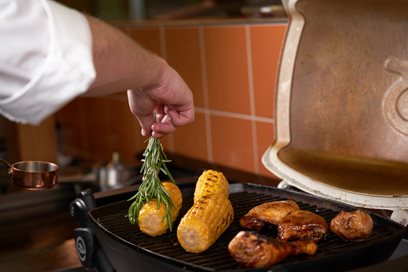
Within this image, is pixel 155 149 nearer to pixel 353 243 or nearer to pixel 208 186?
pixel 208 186

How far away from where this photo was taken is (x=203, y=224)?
3.66 ft

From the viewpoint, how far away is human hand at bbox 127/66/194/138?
1132 millimetres

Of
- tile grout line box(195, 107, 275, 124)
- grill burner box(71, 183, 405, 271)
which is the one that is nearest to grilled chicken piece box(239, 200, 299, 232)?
grill burner box(71, 183, 405, 271)

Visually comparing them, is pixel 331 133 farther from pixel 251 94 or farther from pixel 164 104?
pixel 251 94

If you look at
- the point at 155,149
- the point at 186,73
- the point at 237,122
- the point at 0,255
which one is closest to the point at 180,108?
the point at 155,149

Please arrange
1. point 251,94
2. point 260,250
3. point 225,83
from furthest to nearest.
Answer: point 225,83 < point 251,94 < point 260,250

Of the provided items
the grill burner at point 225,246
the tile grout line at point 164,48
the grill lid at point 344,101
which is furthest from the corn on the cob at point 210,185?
the tile grout line at point 164,48

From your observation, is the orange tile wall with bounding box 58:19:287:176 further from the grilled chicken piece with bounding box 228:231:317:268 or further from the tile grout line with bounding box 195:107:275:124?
the grilled chicken piece with bounding box 228:231:317:268

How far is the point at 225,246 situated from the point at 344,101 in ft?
1.68

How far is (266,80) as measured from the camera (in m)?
2.09

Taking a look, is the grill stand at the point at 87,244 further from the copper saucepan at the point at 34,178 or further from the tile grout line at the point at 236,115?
the tile grout line at the point at 236,115

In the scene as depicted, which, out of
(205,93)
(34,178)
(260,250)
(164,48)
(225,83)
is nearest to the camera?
(260,250)

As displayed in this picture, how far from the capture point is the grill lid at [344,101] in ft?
4.61

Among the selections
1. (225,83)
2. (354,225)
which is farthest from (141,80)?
(225,83)
